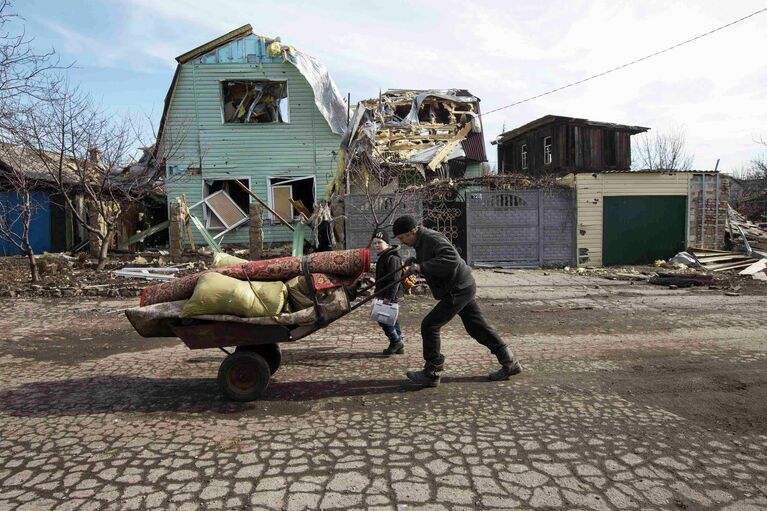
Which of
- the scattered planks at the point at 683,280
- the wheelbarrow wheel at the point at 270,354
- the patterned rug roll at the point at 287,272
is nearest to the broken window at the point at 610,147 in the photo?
the scattered planks at the point at 683,280

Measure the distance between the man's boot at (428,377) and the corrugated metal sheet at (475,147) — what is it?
19403mm

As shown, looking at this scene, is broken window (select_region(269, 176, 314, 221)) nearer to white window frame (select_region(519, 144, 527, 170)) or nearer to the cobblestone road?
the cobblestone road

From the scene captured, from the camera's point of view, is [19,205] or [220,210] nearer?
[19,205]

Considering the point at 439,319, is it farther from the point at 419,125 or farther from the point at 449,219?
the point at 419,125

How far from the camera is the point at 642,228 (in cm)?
1480

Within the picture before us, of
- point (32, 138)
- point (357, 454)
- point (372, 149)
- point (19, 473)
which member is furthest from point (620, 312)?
point (32, 138)

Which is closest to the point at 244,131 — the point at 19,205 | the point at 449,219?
the point at 19,205

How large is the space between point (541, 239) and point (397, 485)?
12004 mm

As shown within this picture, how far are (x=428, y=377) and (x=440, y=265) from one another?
3.48 feet

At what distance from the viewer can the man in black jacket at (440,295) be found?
458 cm

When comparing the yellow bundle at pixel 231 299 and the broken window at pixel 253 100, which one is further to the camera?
the broken window at pixel 253 100

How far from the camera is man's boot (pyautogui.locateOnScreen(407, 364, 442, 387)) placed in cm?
459

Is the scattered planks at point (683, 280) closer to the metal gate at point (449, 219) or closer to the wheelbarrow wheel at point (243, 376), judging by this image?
the metal gate at point (449, 219)

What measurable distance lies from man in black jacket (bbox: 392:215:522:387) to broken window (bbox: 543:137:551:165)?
21008 millimetres
